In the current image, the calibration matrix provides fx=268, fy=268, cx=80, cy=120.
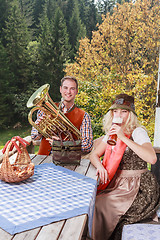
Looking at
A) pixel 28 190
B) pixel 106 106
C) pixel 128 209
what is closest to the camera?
pixel 28 190

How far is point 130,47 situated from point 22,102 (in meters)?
5.99

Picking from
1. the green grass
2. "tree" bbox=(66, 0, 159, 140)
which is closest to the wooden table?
"tree" bbox=(66, 0, 159, 140)

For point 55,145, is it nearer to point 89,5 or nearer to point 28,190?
point 28,190

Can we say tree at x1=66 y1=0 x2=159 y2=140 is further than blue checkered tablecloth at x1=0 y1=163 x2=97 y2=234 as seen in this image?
Yes

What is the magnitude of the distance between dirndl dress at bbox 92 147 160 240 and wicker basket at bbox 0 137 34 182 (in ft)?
1.94

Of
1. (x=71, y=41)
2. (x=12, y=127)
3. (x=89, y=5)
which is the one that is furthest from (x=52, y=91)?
(x=89, y=5)

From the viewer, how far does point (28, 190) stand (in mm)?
1344

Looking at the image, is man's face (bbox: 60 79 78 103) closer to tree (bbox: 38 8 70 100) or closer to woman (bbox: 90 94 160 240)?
woman (bbox: 90 94 160 240)

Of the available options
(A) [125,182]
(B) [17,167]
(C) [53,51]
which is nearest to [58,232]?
(B) [17,167]

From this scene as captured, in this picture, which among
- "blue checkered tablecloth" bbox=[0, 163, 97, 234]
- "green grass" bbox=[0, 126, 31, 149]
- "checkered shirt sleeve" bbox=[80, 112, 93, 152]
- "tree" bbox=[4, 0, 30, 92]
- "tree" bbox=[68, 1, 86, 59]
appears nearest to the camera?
"blue checkered tablecloth" bbox=[0, 163, 97, 234]

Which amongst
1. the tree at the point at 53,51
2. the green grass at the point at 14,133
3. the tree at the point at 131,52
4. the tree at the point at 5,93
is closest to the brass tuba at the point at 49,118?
the tree at the point at 131,52

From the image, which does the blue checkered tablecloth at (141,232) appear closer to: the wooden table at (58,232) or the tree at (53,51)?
the wooden table at (58,232)

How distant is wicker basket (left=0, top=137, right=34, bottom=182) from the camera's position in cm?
135

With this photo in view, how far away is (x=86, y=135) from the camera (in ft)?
7.16
